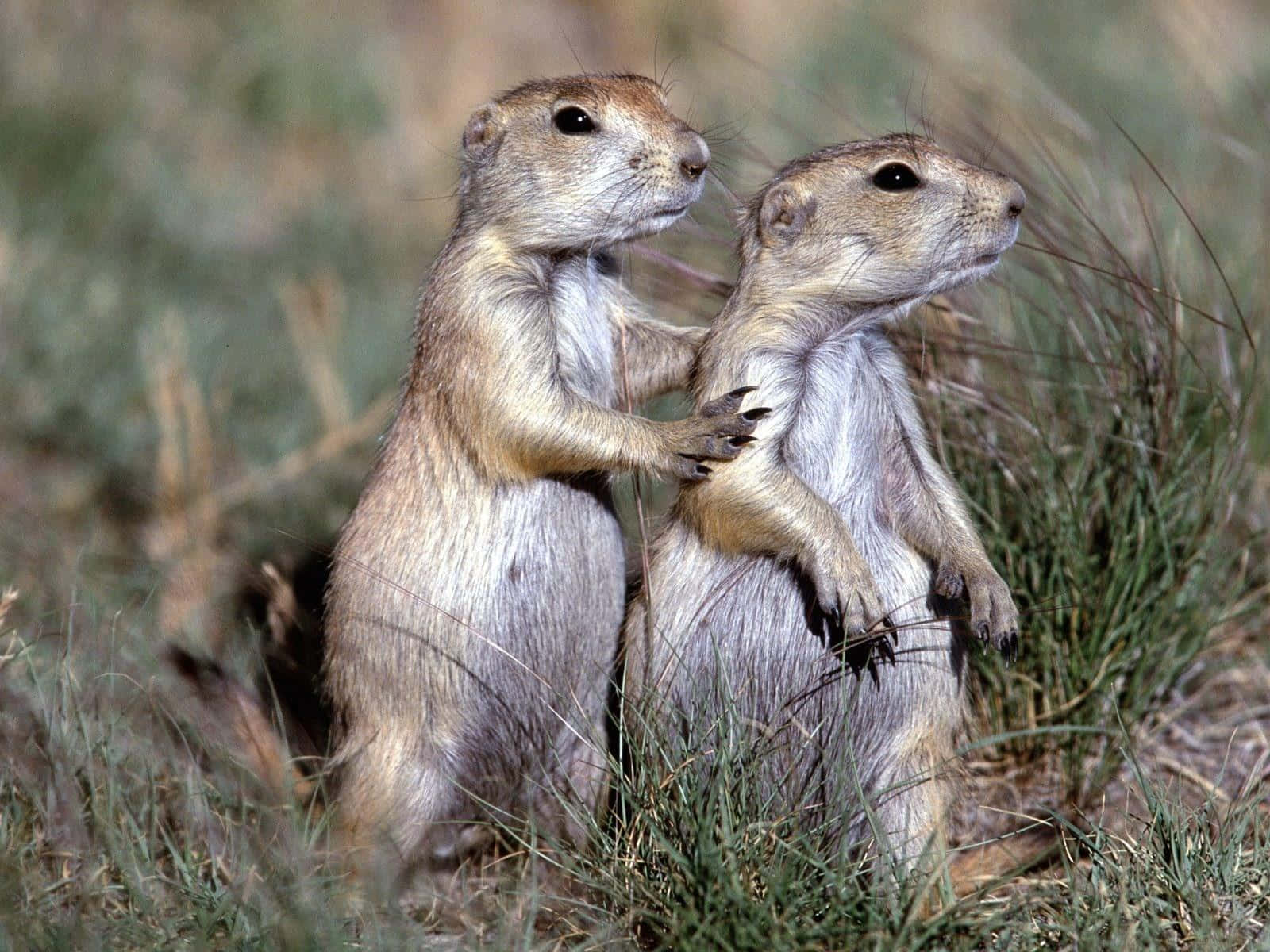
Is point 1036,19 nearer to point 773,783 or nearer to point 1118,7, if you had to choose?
point 1118,7

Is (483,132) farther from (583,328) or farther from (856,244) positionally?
(856,244)

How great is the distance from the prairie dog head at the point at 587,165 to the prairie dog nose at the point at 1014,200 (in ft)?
2.36

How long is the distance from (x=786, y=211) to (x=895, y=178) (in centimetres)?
27

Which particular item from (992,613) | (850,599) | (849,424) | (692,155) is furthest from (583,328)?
(992,613)

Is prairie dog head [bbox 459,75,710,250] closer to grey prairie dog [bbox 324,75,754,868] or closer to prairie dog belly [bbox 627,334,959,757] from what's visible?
grey prairie dog [bbox 324,75,754,868]

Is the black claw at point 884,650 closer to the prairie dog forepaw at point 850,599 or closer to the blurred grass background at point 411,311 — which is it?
the prairie dog forepaw at point 850,599

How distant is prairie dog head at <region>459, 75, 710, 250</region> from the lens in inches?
135

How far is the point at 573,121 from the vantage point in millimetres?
3582

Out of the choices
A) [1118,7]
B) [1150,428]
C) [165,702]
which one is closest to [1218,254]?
[1150,428]

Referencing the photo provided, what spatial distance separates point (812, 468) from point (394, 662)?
117 centimetres

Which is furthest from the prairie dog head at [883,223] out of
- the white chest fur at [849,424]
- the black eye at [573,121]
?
the black eye at [573,121]

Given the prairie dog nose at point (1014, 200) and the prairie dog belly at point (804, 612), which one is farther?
the prairie dog belly at point (804, 612)

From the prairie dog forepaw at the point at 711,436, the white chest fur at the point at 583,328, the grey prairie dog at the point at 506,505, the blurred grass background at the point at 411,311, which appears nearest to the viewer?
the prairie dog forepaw at the point at 711,436

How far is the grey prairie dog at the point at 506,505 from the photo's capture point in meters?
3.46
